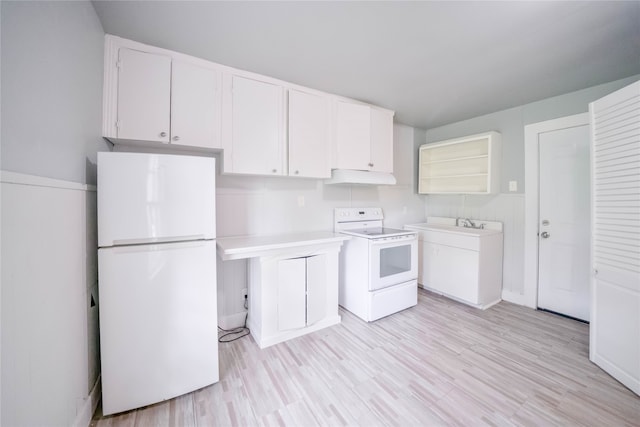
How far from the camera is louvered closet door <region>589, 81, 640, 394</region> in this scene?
1511 mm

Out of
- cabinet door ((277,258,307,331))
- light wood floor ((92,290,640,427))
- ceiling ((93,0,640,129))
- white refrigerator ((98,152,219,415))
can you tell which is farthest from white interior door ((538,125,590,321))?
white refrigerator ((98,152,219,415))

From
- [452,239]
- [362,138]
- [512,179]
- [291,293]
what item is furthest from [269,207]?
[512,179]

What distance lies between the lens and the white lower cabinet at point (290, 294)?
6.60ft

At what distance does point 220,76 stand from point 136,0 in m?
0.67

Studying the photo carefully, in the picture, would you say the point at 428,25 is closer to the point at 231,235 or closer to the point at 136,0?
the point at 136,0

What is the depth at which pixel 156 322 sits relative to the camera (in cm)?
143

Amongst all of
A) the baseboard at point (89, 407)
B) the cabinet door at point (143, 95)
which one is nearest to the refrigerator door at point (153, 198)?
the cabinet door at point (143, 95)

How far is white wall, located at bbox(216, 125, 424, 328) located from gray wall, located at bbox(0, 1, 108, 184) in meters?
1.02

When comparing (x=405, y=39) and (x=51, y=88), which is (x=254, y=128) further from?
(x=405, y=39)

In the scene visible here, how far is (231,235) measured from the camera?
7.58 ft

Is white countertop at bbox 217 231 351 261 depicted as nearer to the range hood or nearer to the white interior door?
the range hood

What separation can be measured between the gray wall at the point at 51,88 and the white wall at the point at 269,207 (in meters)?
1.02

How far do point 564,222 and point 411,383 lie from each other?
8.08ft

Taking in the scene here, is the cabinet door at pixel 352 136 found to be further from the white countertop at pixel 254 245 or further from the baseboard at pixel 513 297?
the baseboard at pixel 513 297
